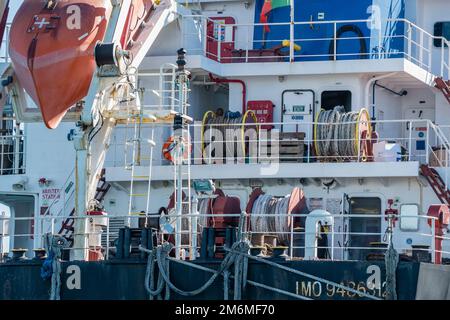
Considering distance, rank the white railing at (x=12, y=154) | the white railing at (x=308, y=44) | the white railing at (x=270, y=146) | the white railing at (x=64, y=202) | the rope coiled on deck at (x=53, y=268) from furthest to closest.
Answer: the white railing at (x=12, y=154)
the white railing at (x=308, y=44)
the white railing at (x=64, y=202)
the white railing at (x=270, y=146)
the rope coiled on deck at (x=53, y=268)

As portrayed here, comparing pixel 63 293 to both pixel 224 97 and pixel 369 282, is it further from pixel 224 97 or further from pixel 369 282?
pixel 224 97

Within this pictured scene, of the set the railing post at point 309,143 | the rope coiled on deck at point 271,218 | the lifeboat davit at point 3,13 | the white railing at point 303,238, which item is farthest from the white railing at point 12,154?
the rope coiled on deck at point 271,218

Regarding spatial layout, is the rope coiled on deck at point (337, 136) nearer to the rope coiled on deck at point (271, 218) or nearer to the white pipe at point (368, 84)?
the white pipe at point (368, 84)

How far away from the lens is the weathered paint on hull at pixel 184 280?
823 inches

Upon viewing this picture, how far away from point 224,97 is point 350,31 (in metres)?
2.99

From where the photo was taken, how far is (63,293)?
2217 cm

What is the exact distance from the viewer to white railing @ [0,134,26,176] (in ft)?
97.2

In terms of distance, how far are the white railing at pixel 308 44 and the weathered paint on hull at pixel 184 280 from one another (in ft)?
23.9

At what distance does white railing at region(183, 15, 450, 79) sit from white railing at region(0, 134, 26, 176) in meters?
4.18

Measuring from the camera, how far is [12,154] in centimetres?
3039

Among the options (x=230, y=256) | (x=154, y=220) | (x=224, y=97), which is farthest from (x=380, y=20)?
(x=230, y=256)

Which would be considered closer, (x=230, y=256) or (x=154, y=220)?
(x=230, y=256)
